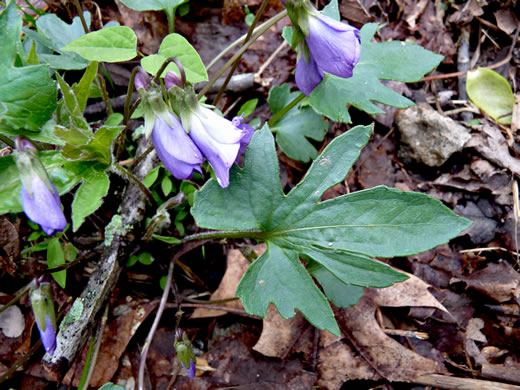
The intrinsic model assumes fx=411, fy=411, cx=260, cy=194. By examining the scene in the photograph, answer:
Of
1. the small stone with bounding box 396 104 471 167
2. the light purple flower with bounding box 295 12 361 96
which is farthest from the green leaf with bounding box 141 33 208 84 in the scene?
the small stone with bounding box 396 104 471 167

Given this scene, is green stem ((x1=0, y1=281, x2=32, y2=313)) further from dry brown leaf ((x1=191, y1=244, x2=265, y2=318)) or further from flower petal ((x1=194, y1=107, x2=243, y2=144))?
flower petal ((x1=194, y1=107, x2=243, y2=144))

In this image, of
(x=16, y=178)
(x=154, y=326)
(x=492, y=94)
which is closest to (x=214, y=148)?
(x=16, y=178)

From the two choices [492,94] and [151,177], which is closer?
[151,177]

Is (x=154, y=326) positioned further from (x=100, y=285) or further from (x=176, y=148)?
(x=176, y=148)

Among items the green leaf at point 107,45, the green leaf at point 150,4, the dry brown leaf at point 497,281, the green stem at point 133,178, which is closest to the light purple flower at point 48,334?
the green stem at point 133,178

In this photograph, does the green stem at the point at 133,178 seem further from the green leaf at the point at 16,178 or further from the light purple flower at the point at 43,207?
the light purple flower at the point at 43,207

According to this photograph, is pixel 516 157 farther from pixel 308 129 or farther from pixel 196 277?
pixel 196 277

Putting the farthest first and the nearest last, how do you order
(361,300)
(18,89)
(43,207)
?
(361,300)
(18,89)
(43,207)
